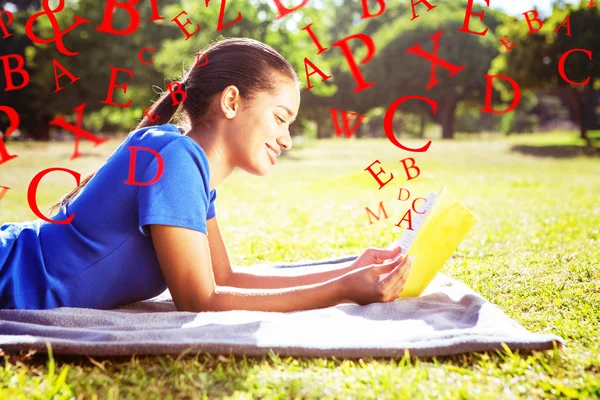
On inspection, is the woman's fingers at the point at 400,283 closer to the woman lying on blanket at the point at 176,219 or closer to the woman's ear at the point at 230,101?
the woman lying on blanket at the point at 176,219

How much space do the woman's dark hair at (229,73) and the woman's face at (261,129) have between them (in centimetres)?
4

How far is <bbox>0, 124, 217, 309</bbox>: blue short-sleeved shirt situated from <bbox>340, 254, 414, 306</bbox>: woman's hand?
748mm

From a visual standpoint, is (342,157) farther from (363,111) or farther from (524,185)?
(363,111)

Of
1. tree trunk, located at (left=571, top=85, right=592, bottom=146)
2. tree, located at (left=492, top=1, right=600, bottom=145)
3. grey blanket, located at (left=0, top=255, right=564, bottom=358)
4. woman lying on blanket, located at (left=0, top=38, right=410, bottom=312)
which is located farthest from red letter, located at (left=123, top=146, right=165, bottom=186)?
tree trunk, located at (left=571, top=85, right=592, bottom=146)

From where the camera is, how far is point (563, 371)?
7.06 ft

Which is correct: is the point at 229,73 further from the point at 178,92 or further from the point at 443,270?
the point at 443,270

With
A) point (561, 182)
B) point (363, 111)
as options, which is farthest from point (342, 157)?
point (363, 111)

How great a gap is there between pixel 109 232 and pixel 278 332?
798 millimetres

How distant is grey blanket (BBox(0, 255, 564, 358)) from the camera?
219cm

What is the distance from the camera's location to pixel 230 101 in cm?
257

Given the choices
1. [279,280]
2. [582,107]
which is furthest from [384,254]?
[582,107]

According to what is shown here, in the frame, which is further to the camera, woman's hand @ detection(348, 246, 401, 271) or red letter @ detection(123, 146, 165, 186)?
woman's hand @ detection(348, 246, 401, 271)

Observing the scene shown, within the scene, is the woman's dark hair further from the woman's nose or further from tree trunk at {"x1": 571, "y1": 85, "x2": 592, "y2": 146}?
tree trunk at {"x1": 571, "y1": 85, "x2": 592, "y2": 146}

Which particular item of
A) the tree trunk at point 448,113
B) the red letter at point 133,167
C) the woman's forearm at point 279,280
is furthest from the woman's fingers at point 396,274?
the tree trunk at point 448,113
